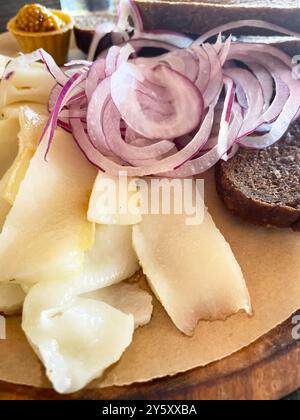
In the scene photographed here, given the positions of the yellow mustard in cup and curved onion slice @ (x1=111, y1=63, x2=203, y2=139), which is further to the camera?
the yellow mustard in cup

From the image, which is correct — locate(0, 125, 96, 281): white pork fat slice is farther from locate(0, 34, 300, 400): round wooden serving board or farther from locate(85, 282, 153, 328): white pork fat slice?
locate(0, 34, 300, 400): round wooden serving board

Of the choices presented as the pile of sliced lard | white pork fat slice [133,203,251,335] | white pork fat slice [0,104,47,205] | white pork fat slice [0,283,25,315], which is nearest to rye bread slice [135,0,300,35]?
white pork fat slice [0,104,47,205]

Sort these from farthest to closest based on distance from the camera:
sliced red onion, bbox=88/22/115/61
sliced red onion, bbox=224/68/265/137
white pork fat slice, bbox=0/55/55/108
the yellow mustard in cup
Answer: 1. the yellow mustard in cup
2. sliced red onion, bbox=88/22/115/61
3. white pork fat slice, bbox=0/55/55/108
4. sliced red onion, bbox=224/68/265/137

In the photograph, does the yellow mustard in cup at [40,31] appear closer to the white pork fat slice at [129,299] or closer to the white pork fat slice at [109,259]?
the white pork fat slice at [109,259]

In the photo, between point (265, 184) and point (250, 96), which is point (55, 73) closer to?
point (250, 96)

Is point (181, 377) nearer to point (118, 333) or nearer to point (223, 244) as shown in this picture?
point (118, 333)

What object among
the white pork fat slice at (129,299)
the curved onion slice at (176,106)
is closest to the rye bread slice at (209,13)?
the curved onion slice at (176,106)
